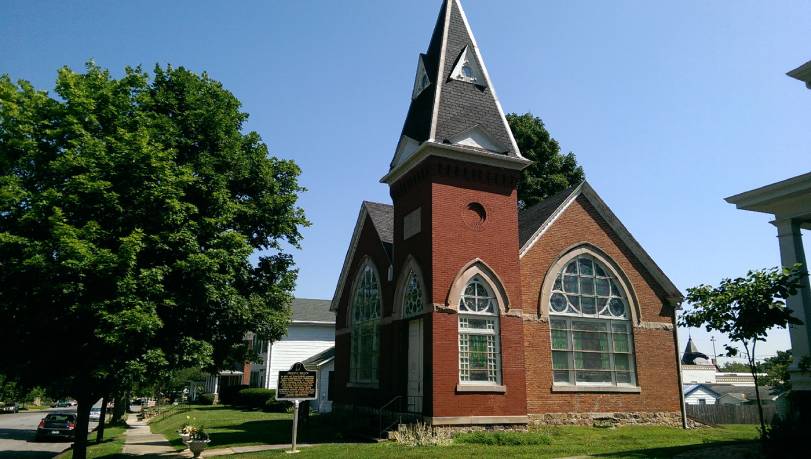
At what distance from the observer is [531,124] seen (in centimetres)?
3788

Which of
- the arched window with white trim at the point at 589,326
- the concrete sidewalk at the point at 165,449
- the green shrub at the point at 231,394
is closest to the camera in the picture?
the concrete sidewalk at the point at 165,449

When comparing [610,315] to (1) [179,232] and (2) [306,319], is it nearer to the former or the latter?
(1) [179,232]

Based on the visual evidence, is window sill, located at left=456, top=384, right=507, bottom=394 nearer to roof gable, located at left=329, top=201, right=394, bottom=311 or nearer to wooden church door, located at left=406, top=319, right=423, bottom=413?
wooden church door, located at left=406, top=319, right=423, bottom=413

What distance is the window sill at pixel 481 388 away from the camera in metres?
16.9

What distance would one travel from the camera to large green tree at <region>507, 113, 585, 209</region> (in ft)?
120

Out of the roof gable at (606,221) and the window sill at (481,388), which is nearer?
the window sill at (481,388)

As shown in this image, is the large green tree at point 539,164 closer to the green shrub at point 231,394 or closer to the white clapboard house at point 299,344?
the white clapboard house at point 299,344

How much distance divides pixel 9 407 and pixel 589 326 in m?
76.7

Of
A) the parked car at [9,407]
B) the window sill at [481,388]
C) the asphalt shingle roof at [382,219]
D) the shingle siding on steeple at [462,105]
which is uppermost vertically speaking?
the shingle siding on steeple at [462,105]

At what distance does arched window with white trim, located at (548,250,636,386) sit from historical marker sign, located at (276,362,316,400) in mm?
8287

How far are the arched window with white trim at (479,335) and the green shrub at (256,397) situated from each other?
22.8 meters

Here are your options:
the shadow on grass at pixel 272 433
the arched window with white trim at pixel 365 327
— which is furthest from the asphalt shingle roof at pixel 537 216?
the shadow on grass at pixel 272 433

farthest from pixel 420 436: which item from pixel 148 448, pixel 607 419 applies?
pixel 148 448

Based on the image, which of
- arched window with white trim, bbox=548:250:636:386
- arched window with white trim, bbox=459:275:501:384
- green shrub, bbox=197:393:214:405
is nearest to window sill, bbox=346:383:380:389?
arched window with white trim, bbox=459:275:501:384
